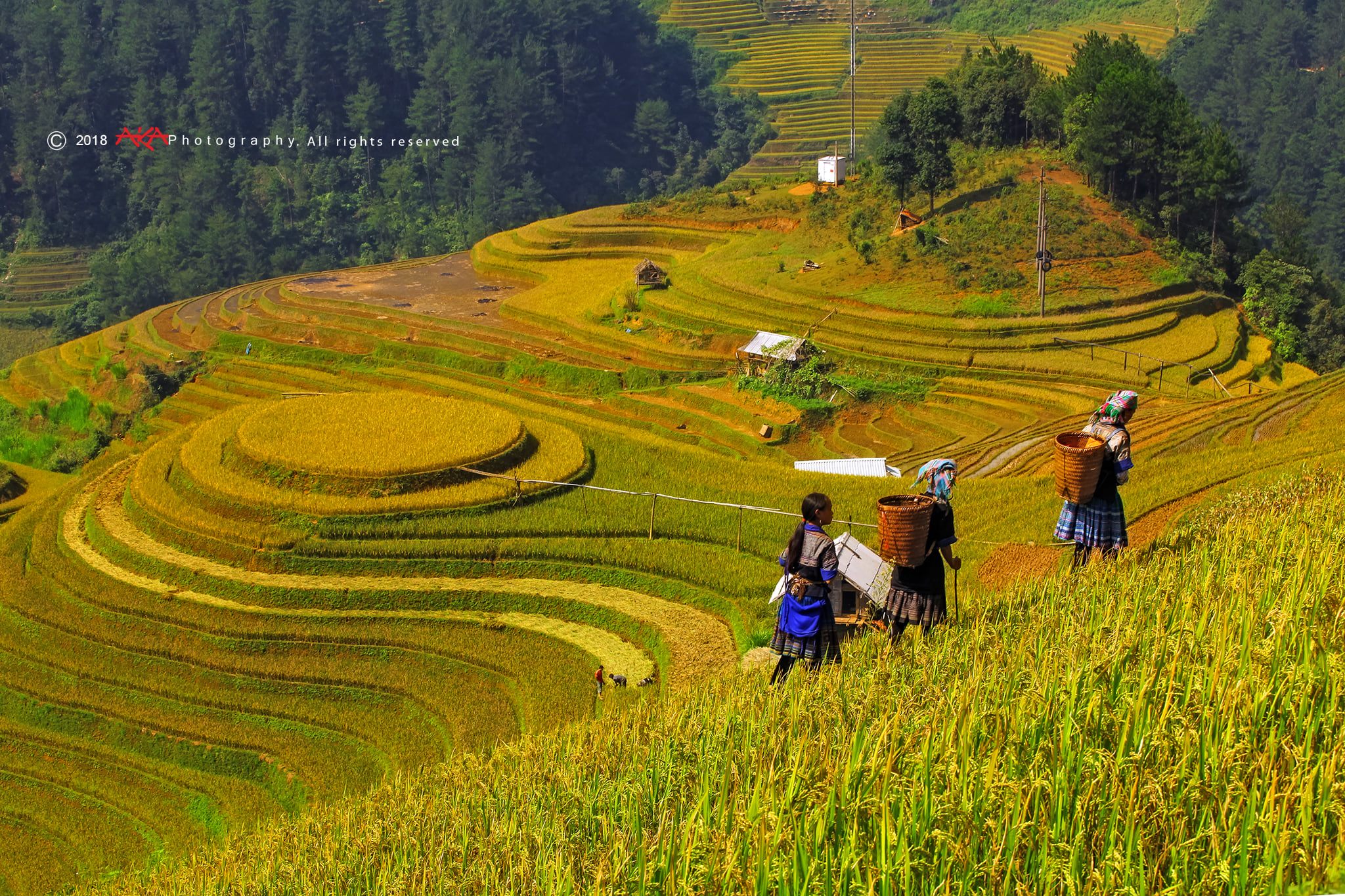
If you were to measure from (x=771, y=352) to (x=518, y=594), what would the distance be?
610 inches

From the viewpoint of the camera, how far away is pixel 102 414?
37219 mm

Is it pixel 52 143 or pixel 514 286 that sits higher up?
pixel 52 143

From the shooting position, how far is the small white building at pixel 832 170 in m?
45.9

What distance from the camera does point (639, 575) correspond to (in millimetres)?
18391

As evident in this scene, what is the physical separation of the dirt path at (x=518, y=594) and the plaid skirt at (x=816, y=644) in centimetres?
752

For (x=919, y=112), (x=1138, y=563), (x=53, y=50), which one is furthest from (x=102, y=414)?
(x=53, y=50)

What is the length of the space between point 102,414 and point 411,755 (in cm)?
2610

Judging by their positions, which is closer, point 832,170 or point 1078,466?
point 1078,466

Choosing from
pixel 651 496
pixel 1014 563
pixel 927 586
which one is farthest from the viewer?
pixel 651 496

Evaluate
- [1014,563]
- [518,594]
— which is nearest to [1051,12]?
[518,594]

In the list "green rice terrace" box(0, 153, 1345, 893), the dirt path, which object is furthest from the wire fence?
the dirt path

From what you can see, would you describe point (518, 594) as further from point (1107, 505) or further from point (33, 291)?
point (33, 291)

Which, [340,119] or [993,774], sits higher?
[340,119]

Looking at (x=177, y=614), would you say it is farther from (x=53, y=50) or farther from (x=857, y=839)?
(x=53, y=50)
